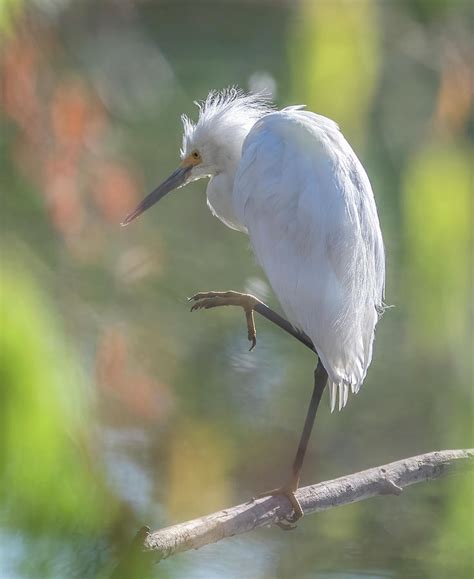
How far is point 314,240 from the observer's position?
56.6 inches

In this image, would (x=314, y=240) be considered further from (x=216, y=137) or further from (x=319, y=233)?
(x=216, y=137)

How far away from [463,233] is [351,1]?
26cm

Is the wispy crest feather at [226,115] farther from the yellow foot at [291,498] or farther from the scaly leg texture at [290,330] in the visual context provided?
the yellow foot at [291,498]

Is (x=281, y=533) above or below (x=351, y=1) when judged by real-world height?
below

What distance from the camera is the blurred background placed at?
12.0 inches

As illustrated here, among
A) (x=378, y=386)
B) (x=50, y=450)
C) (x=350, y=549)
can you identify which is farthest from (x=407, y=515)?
(x=50, y=450)

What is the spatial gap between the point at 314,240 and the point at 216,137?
35 centimetres

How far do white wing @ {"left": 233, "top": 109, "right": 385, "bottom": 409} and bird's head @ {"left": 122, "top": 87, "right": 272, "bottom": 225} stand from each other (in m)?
0.15

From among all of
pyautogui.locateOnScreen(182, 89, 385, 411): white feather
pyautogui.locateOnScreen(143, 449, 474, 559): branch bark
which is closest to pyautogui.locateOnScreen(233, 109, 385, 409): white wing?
pyautogui.locateOnScreen(182, 89, 385, 411): white feather

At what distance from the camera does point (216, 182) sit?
172 centimetres

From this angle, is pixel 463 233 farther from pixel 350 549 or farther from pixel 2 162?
pixel 350 549

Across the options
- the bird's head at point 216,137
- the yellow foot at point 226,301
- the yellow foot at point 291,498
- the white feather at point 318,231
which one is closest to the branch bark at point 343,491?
the yellow foot at point 291,498

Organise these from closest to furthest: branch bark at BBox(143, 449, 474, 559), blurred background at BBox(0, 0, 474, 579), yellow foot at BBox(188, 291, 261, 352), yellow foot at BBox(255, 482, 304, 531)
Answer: blurred background at BBox(0, 0, 474, 579)
branch bark at BBox(143, 449, 474, 559)
yellow foot at BBox(255, 482, 304, 531)
yellow foot at BBox(188, 291, 261, 352)

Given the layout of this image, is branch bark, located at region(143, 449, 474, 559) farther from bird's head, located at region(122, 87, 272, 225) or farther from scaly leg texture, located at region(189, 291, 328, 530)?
bird's head, located at region(122, 87, 272, 225)
